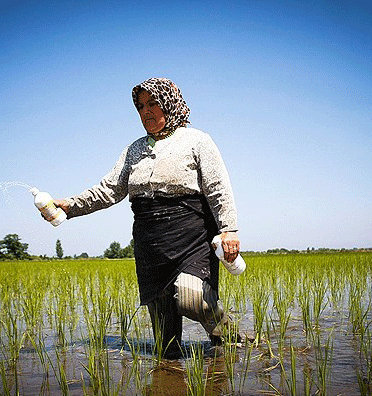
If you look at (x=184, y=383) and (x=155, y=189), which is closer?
(x=184, y=383)

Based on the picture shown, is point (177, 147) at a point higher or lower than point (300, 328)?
higher

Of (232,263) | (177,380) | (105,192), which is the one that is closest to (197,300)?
(232,263)

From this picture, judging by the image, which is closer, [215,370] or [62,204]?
[215,370]

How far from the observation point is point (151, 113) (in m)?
2.65

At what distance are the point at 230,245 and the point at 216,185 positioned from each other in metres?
0.34

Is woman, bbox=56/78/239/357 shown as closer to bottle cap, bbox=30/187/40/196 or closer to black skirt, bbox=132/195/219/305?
black skirt, bbox=132/195/219/305

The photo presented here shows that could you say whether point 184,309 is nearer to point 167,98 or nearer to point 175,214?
point 175,214

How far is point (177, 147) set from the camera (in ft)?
8.51

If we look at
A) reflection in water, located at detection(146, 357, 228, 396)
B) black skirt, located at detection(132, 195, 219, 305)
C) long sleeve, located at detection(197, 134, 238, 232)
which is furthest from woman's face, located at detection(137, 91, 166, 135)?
reflection in water, located at detection(146, 357, 228, 396)

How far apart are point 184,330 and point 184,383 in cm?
134

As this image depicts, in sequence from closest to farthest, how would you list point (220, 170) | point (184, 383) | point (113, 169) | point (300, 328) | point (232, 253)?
point (184, 383), point (232, 253), point (220, 170), point (113, 169), point (300, 328)

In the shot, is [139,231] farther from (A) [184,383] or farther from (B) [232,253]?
(A) [184,383]

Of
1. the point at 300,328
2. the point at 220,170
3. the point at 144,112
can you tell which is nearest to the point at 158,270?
the point at 220,170

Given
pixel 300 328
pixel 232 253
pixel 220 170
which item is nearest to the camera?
pixel 232 253
